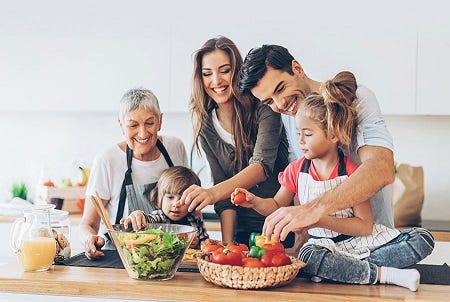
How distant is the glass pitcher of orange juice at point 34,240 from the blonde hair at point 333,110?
2.51 feet

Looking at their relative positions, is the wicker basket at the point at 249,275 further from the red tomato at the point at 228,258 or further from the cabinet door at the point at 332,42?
the cabinet door at the point at 332,42

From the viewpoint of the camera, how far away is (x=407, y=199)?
350 cm

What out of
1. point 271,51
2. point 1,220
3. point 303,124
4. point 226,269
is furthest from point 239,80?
point 1,220

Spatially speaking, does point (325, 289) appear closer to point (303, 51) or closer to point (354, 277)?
point (354, 277)

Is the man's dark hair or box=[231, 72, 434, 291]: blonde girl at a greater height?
the man's dark hair

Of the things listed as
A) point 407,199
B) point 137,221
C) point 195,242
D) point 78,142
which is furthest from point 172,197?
point 78,142

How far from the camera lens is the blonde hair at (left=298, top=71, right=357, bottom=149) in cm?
210

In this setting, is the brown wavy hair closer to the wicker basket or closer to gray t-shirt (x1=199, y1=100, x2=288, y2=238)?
gray t-shirt (x1=199, y1=100, x2=288, y2=238)

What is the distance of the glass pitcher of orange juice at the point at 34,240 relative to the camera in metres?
2.02

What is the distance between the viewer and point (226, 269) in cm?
184

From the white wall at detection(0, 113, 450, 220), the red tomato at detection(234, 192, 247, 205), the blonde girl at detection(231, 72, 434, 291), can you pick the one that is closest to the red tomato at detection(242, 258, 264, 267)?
the blonde girl at detection(231, 72, 434, 291)

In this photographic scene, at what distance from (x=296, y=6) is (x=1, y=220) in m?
1.76

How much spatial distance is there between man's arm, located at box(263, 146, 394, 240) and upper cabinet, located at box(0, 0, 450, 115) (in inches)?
58.7

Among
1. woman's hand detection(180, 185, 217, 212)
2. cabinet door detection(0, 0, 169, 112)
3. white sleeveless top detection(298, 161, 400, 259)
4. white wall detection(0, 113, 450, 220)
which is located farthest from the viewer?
white wall detection(0, 113, 450, 220)
